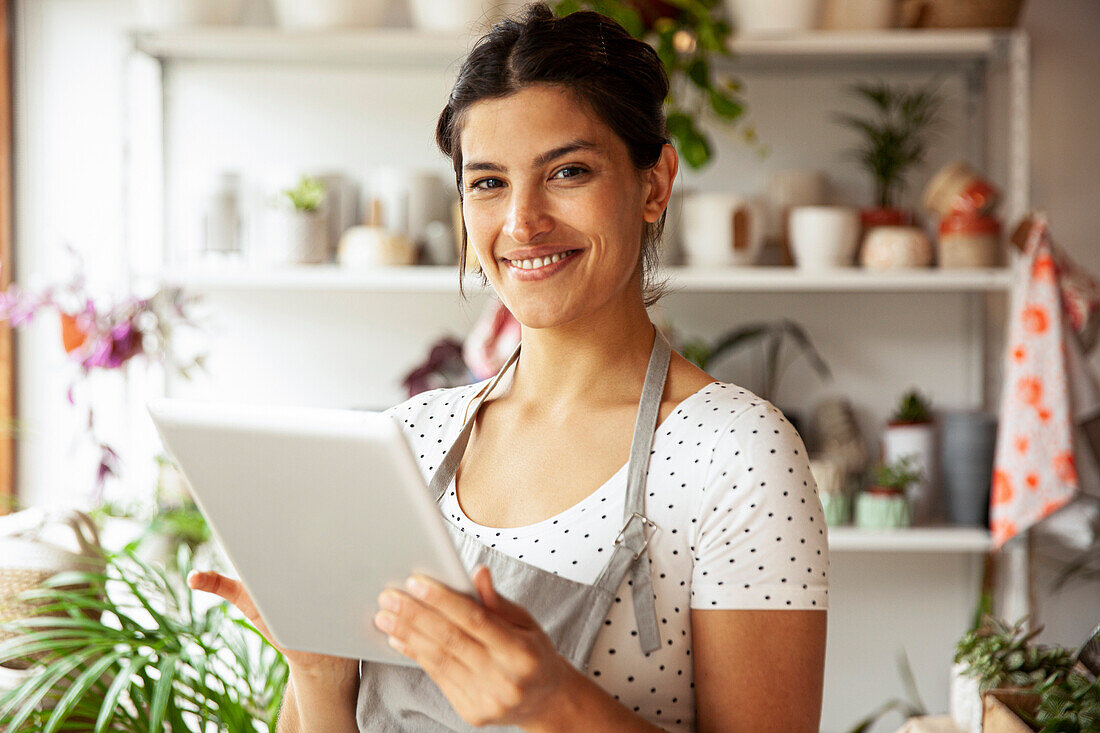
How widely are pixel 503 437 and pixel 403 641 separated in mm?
381

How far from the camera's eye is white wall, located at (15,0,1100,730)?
8.23 ft

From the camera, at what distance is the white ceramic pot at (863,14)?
7.41ft

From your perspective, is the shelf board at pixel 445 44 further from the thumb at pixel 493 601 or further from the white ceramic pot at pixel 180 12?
the thumb at pixel 493 601

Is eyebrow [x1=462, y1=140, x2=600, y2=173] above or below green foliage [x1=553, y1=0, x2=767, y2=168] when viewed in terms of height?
below

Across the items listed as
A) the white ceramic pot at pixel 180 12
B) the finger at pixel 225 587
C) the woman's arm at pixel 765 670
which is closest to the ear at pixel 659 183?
the woman's arm at pixel 765 670

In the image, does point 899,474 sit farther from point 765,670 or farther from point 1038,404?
point 765,670

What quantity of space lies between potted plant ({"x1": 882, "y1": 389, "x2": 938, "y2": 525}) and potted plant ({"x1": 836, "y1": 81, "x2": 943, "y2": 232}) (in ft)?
1.49

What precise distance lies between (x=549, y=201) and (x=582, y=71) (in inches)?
5.0

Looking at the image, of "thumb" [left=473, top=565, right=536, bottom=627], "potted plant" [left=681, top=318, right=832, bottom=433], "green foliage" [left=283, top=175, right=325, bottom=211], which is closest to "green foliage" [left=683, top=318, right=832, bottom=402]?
"potted plant" [left=681, top=318, right=832, bottom=433]

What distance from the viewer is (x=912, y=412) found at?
2342 mm

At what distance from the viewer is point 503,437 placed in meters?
1.04

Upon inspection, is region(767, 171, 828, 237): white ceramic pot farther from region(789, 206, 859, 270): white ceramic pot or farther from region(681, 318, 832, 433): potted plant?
region(681, 318, 832, 433): potted plant

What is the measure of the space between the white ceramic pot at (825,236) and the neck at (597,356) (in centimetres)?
133

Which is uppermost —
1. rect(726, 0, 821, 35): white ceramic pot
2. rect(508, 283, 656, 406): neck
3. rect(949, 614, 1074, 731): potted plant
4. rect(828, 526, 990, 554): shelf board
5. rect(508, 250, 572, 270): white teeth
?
rect(726, 0, 821, 35): white ceramic pot
